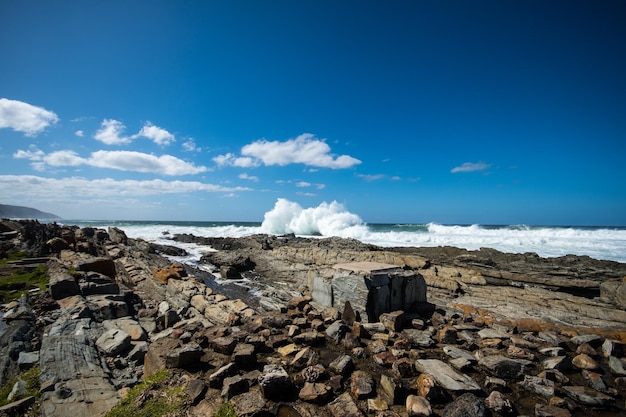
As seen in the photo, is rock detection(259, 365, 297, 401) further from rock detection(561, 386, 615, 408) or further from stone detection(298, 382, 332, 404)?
rock detection(561, 386, 615, 408)

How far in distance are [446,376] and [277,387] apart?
→ 7.30 feet

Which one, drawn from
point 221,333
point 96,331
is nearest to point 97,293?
point 96,331

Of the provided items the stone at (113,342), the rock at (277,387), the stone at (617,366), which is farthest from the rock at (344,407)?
the stone at (113,342)

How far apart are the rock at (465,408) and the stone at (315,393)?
130cm

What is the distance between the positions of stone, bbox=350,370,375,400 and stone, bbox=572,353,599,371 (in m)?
3.16

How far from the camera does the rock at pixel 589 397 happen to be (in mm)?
3174

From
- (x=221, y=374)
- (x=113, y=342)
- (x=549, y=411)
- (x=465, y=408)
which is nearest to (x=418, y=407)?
(x=465, y=408)

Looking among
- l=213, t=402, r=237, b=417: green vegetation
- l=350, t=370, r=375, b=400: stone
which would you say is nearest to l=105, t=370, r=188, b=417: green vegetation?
l=213, t=402, r=237, b=417: green vegetation

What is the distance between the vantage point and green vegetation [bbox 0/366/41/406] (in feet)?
13.5

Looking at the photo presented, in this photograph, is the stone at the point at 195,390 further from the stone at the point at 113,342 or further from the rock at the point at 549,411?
the rock at the point at 549,411

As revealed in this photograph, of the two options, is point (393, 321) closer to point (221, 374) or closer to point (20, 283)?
point (221, 374)

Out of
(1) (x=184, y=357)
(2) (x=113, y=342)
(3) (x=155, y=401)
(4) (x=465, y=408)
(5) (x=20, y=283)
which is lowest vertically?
(2) (x=113, y=342)

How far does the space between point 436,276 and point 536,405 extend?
8.67 metres

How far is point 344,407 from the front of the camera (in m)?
3.11
